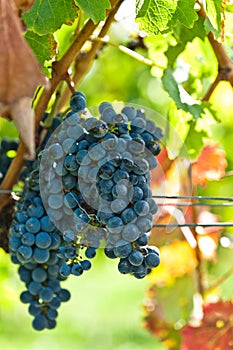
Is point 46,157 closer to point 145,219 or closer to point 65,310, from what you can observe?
point 145,219

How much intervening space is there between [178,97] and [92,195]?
0.34 m

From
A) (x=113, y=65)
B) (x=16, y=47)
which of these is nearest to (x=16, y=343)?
(x=113, y=65)

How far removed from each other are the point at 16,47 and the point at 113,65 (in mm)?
2484

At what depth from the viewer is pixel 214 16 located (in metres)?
1.10

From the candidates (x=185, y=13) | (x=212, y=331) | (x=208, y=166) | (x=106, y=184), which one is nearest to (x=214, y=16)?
(x=185, y=13)

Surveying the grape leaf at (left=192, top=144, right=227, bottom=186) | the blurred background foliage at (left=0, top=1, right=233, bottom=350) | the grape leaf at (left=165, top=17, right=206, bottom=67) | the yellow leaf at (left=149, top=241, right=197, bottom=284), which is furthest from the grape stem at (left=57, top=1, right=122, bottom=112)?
the yellow leaf at (left=149, top=241, right=197, bottom=284)

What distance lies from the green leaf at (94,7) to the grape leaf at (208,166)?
2.24ft

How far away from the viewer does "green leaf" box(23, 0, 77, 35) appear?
3.51ft

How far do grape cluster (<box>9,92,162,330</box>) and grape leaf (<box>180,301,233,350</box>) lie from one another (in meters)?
0.56

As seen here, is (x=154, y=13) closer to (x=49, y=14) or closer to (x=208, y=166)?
(x=49, y=14)

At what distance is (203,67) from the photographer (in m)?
1.60

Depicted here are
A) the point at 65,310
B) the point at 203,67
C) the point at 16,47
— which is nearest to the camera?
the point at 16,47

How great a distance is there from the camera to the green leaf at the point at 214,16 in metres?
1.09

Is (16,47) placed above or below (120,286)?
above
